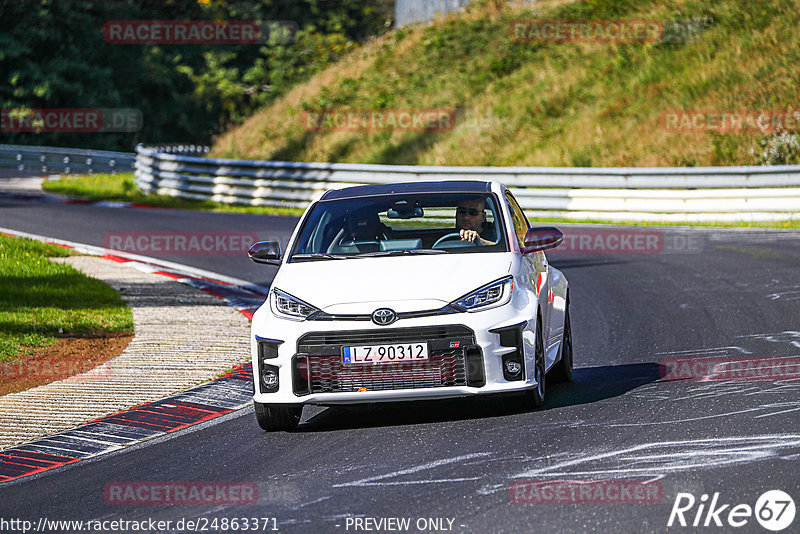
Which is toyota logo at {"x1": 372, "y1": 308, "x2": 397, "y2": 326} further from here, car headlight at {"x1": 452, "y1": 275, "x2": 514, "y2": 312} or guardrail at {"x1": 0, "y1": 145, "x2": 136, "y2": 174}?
guardrail at {"x1": 0, "y1": 145, "x2": 136, "y2": 174}

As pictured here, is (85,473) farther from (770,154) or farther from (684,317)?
(770,154)

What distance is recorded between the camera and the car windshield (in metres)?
8.62

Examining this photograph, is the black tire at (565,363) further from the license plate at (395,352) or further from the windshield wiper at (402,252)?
the license plate at (395,352)

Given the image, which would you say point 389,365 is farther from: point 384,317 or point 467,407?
point 467,407

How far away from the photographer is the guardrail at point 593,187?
22.3m

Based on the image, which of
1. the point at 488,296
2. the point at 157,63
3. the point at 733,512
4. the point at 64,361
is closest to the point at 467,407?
the point at 488,296

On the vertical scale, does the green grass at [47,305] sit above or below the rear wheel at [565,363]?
below

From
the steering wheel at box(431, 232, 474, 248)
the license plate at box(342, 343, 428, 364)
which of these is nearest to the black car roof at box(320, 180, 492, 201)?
the steering wheel at box(431, 232, 474, 248)

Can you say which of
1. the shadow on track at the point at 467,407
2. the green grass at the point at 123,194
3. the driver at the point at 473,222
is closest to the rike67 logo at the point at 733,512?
the shadow on track at the point at 467,407

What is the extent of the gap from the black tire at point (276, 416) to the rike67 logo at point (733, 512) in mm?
2929

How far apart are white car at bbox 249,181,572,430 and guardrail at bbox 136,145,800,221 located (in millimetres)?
14887

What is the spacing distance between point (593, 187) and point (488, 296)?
16.9m

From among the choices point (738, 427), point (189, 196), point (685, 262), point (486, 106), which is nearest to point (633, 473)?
point (738, 427)

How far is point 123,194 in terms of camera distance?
33438mm
